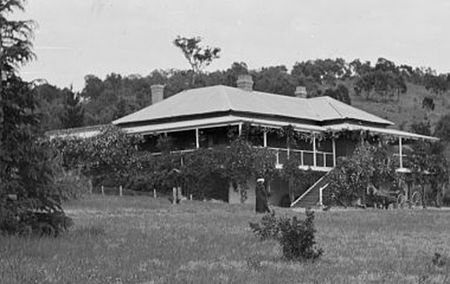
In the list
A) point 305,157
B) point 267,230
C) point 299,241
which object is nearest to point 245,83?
point 305,157

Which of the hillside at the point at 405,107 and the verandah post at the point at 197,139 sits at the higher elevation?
the hillside at the point at 405,107

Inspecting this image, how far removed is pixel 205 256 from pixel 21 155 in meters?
4.17

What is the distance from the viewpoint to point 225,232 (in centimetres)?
1784

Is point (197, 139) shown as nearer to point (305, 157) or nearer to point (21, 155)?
point (305, 157)

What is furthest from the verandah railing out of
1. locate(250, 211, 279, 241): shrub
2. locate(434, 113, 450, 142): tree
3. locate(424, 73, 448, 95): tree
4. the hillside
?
locate(424, 73, 448, 95): tree

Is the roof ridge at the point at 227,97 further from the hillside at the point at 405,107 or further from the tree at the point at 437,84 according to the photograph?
the tree at the point at 437,84

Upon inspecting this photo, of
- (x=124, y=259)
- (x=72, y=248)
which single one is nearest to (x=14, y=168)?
(x=72, y=248)

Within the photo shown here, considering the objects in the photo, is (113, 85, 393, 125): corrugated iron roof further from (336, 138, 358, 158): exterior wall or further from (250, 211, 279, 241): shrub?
(250, 211, 279, 241): shrub

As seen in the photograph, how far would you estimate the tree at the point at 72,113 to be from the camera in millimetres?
71188

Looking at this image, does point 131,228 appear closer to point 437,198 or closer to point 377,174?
point 377,174

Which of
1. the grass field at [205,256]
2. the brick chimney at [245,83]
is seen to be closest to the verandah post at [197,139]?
the brick chimney at [245,83]

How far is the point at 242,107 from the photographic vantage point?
152 feet

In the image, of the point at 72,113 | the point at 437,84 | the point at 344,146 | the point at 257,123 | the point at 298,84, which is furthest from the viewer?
the point at 437,84

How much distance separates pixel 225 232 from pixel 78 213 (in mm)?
7880
